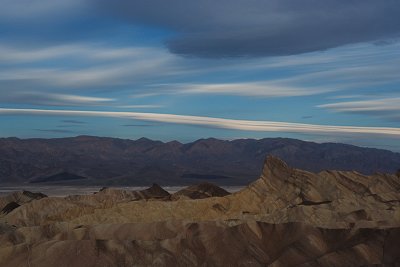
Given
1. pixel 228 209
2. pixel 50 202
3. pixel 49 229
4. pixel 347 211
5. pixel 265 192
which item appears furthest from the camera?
pixel 50 202

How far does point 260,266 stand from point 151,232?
29.8ft

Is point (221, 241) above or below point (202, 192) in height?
above

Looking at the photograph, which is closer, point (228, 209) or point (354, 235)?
point (354, 235)

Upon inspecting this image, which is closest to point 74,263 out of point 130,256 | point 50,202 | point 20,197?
point 130,256

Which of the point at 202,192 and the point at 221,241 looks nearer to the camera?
the point at 221,241

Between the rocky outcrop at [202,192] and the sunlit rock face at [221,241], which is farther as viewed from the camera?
the rocky outcrop at [202,192]

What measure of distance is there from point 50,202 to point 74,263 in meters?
34.2

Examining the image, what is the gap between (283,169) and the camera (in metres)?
66.4

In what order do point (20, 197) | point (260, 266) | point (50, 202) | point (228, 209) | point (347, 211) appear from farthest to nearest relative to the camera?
1. point (20, 197)
2. point (50, 202)
3. point (228, 209)
4. point (347, 211)
5. point (260, 266)

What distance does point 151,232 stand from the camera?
4500 centimetres

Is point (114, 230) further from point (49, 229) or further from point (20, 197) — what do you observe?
point (20, 197)

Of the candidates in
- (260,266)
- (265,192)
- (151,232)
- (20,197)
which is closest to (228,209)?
(265,192)

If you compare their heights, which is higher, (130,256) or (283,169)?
(283,169)

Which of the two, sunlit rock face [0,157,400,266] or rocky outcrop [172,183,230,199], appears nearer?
sunlit rock face [0,157,400,266]
